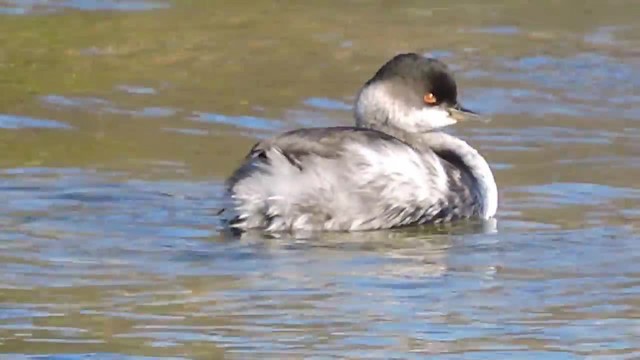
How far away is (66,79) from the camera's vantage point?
14.5m

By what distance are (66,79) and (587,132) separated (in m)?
4.16

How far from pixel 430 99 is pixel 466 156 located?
36 cm

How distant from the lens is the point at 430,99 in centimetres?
1040

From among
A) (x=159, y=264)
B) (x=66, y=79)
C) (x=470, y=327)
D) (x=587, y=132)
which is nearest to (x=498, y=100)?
(x=587, y=132)

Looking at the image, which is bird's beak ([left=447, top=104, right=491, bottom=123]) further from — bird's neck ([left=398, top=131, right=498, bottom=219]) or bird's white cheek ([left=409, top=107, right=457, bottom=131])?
bird's neck ([left=398, top=131, right=498, bottom=219])

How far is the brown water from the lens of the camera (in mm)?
7418

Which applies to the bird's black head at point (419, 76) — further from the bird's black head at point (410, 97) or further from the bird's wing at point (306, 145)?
the bird's wing at point (306, 145)

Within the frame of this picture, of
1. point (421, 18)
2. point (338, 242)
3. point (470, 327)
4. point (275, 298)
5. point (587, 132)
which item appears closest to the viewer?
point (470, 327)

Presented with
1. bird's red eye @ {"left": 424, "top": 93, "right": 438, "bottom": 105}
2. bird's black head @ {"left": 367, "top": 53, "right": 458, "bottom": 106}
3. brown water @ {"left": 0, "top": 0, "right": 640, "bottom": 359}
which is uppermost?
bird's black head @ {"left": 367, "top": 53, "right": 458, "bottom": 106}

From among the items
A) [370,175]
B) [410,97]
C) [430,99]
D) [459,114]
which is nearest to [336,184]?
[370,175]

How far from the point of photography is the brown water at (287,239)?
7.42m

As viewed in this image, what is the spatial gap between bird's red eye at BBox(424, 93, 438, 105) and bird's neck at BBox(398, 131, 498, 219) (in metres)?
0.22

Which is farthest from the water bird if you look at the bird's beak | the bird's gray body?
the bird's beak

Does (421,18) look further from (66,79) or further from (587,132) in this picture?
(587,132)
